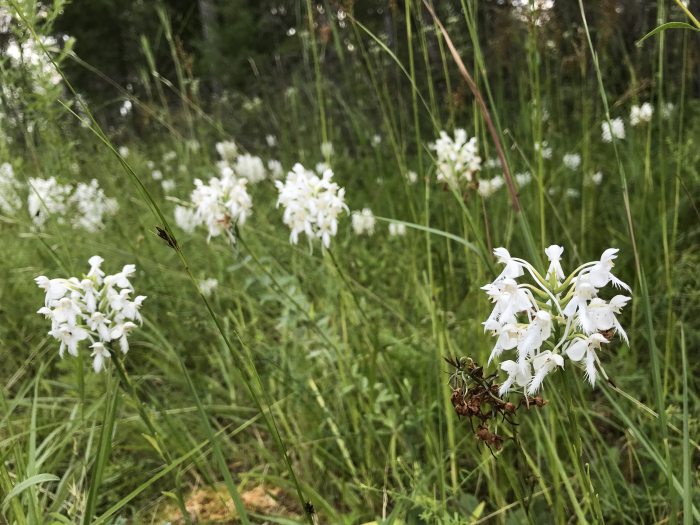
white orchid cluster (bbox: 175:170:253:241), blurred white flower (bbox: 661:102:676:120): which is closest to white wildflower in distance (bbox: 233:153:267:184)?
white orchid cluster (bbox: 175:170:253:241)

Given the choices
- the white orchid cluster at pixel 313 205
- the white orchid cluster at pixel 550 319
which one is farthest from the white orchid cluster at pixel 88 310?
the white orchid cluster at pixel 550 319

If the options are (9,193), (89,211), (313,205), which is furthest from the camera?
(89,211)

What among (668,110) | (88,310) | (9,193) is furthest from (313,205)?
(668,110)

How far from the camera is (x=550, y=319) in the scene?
2.63 feet

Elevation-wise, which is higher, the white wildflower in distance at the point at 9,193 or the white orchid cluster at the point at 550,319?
the white wildflower in distance at the point at 9,193

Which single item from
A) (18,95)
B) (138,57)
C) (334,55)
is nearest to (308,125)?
(334,55)

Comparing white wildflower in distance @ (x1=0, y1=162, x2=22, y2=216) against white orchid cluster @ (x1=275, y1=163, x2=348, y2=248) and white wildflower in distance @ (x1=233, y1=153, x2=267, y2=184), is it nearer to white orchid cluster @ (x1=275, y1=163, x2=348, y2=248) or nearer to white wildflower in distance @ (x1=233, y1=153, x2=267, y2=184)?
white wildflower in distance @ (x1=233, y1=153, x2=267, y2=184)

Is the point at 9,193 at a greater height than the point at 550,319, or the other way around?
the point at 9,193

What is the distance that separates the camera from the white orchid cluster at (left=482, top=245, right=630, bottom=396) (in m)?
0.80

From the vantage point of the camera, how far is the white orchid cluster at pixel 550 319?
805mm

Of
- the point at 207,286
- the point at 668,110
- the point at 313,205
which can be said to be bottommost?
the point at 207,286

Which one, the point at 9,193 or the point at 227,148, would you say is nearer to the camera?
the point at 9,193

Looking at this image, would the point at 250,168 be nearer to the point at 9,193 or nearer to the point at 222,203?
the point at 9,193

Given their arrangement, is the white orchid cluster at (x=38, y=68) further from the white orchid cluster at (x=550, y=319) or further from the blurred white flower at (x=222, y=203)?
the white orchid cluster at (x=550, y=319)
